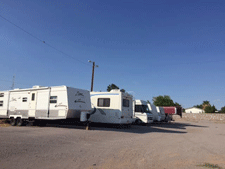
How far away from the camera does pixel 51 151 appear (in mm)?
6137

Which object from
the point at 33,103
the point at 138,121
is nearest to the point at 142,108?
the point at 138,121

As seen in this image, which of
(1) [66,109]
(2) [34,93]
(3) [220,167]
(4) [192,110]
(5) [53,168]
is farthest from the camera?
(4) [192,110]

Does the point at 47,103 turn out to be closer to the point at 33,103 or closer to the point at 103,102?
the point at 33,103

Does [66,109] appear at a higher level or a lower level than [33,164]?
higher

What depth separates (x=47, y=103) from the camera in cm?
1344

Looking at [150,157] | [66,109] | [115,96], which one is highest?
[115,96]

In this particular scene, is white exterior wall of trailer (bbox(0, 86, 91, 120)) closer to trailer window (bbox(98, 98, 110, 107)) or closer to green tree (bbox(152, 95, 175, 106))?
trailer window (bbox(98, 98, 110, 107))

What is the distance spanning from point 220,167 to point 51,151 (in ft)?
16.4

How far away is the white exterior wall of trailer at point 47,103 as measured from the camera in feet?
41.7

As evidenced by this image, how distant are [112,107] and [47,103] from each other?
481cm

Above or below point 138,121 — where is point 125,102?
above

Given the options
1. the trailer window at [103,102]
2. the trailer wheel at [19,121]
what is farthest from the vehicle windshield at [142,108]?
the trailer wheel at [19,121]

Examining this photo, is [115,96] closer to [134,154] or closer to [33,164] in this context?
[134,154]

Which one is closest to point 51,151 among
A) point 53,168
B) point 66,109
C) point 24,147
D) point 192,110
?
point 24,147
